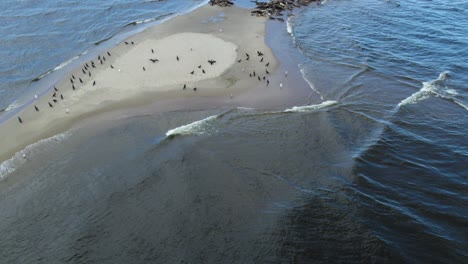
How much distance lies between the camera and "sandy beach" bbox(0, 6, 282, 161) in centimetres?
2931

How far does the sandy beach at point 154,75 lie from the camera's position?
96.2 ft

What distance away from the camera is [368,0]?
2424 inches

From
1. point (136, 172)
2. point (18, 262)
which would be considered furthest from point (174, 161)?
point (18, 262)

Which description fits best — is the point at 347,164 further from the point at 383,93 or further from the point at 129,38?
the point at 129,38

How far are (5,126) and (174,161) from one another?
14661mm

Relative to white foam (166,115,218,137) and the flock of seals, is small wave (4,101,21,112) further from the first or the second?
the flock of seals

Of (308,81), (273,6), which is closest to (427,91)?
(308,81)

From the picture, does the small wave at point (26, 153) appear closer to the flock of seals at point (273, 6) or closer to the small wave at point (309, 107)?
the small wave at point (309, 107)

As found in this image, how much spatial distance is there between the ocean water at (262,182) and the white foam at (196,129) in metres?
0.14

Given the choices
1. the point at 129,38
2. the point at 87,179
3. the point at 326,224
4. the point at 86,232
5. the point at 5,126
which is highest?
the point at 129,38

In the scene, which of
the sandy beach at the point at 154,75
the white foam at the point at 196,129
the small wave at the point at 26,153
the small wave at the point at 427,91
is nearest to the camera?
the small wave at the point at 26,153

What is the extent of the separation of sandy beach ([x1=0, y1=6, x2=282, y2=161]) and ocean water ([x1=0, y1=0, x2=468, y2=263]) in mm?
2507

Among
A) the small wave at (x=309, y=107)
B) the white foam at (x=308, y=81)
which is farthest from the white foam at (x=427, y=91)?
the white foam at (x=308, y=81)

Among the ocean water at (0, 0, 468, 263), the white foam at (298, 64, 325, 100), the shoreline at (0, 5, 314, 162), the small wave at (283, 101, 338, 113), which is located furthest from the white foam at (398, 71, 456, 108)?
the shoreline at (0, 5, 314, 162)
